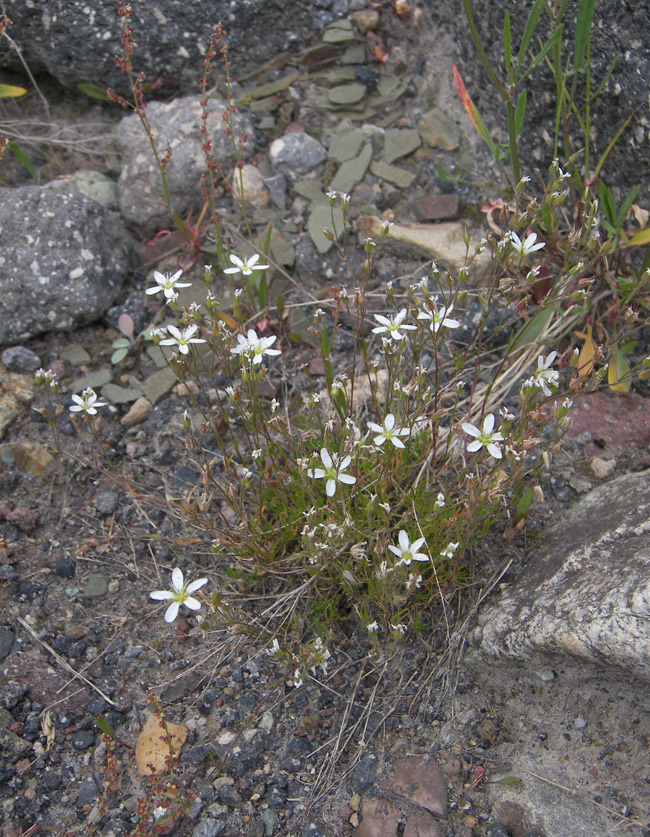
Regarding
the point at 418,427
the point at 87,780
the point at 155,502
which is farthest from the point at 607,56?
the point at 87,780

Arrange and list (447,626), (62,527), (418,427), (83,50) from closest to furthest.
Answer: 1. (447,626)
2. (418,427)
3. (62,527)
4. (83,50)

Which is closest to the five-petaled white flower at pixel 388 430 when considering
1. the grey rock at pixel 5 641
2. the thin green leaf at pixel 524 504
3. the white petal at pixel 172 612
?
the thin green leaf at pixel 524 504

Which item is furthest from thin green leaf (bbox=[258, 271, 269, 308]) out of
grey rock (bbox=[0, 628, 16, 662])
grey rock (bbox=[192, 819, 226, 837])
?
grey rock (bbox=[192, 819, 226, 837])

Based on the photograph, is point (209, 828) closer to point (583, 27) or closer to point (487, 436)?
point (487, 436)

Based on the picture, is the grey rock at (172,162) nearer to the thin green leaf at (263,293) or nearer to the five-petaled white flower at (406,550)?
the thin green leaf at (263,293)

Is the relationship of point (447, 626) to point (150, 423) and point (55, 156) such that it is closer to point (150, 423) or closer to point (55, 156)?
point (150, 423)

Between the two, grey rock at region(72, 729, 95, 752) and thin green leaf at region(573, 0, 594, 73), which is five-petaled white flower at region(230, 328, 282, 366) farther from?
thin green leaf at region(573, 0, 594, 73)
